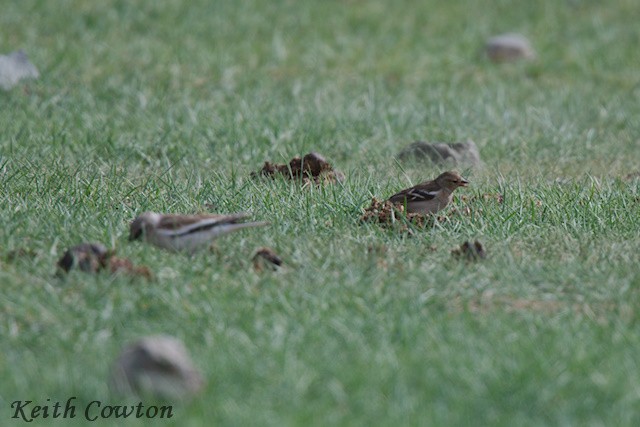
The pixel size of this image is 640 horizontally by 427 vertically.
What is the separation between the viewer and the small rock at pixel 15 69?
1014cm

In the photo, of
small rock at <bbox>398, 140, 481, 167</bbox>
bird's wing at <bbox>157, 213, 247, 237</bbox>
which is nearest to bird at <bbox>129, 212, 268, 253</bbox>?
bird's wing at <bbox>157, 213, 247, 237</bbox>

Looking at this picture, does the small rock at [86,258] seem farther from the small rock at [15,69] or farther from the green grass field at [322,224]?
the small rock at [15,69]

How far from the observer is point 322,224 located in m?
6.35

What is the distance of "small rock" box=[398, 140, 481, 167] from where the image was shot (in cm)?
841

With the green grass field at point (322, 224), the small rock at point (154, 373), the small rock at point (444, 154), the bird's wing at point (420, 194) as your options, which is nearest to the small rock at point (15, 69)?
the green grass field at point (322, 224)

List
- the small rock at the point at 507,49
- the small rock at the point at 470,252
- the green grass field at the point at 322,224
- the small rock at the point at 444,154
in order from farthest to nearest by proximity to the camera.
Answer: the small rock at the point at 507,49 → the small rock at the point at 444,154 → the small rock at the point at 470,252 → the green grass field at the point at 322,224

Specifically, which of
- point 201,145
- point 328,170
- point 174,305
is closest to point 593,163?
point 328,170

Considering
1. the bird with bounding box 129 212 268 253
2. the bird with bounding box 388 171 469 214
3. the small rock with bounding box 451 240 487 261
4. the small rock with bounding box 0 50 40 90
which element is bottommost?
the small rock with bounding box 0 50 40 90

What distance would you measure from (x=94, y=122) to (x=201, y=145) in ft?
3.44

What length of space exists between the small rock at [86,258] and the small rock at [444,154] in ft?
11.8

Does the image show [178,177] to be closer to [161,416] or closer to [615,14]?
[161,416]

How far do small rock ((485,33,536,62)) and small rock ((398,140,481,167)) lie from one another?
14.5 feet

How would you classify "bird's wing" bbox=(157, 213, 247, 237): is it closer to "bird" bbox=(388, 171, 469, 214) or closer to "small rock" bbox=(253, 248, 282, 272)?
"small rock" bbox=(253, 248, 282, 272)

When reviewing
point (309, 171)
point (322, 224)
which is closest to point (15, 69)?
point (309, 171)
